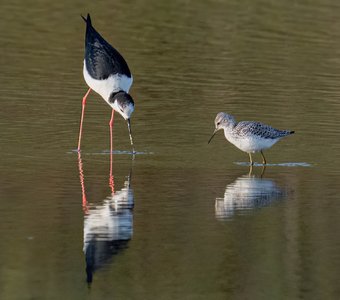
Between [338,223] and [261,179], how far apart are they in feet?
6.97

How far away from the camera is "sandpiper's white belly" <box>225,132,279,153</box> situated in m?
14.4

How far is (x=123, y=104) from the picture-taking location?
51.4ft

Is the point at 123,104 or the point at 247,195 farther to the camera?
the point at 123,104

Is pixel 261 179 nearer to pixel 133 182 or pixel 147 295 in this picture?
pixel 133 182

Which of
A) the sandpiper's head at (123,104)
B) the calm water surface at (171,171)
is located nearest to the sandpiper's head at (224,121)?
the calm water surface at (171,171)

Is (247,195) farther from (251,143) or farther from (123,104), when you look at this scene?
(123,104)

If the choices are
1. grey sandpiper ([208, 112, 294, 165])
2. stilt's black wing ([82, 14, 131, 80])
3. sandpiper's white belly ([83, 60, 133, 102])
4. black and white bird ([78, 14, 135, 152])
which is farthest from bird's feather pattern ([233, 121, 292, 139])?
stilt's black wing ([82, 14, 131, 80])

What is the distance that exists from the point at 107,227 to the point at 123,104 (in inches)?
181

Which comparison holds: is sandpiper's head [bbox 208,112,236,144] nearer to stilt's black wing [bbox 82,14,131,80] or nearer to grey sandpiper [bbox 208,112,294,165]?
grey sandpiper [bbox 208,112,294,165]

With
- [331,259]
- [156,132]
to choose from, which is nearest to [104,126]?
[156,132]

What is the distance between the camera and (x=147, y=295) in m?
9.44

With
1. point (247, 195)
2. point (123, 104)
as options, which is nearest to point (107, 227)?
point (247, 195)

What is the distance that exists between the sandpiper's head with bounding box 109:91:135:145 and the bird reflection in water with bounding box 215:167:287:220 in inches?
90.5

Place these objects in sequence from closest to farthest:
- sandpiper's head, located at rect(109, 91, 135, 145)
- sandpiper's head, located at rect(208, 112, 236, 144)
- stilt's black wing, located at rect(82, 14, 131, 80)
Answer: sandpiper's head, located at rect(208, 112, 236, 144) → sandpiper's head, located at rect(109, 91, 135, 145) → stilt's black wing, located at rect(82, 14, 131, 80)
